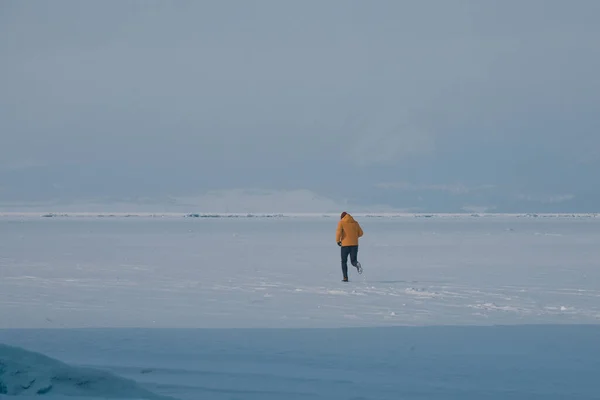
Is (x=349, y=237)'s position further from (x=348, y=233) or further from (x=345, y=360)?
(x=345, y=360)

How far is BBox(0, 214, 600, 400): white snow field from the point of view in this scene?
20.4 feet

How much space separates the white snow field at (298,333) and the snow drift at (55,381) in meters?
0.01

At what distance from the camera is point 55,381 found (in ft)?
18.0

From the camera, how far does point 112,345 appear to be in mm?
8164

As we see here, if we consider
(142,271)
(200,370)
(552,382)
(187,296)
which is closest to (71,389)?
(200,370)

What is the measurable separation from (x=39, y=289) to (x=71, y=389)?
27.9 feet

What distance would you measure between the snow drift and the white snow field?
1cm

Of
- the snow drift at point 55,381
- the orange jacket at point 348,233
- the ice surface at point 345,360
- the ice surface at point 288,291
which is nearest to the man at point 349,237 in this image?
the orange jacket at point 348,233

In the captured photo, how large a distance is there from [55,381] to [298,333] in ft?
12.7

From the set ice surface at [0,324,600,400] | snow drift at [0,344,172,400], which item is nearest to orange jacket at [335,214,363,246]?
ice surface at [0,324,600,400]

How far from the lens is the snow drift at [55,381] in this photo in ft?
17.5

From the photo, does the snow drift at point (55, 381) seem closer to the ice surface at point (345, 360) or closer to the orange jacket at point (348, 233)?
the ice surface at point (345, 360)

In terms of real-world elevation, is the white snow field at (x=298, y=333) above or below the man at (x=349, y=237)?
below

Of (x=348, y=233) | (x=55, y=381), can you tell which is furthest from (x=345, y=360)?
(x=348, y=233)
